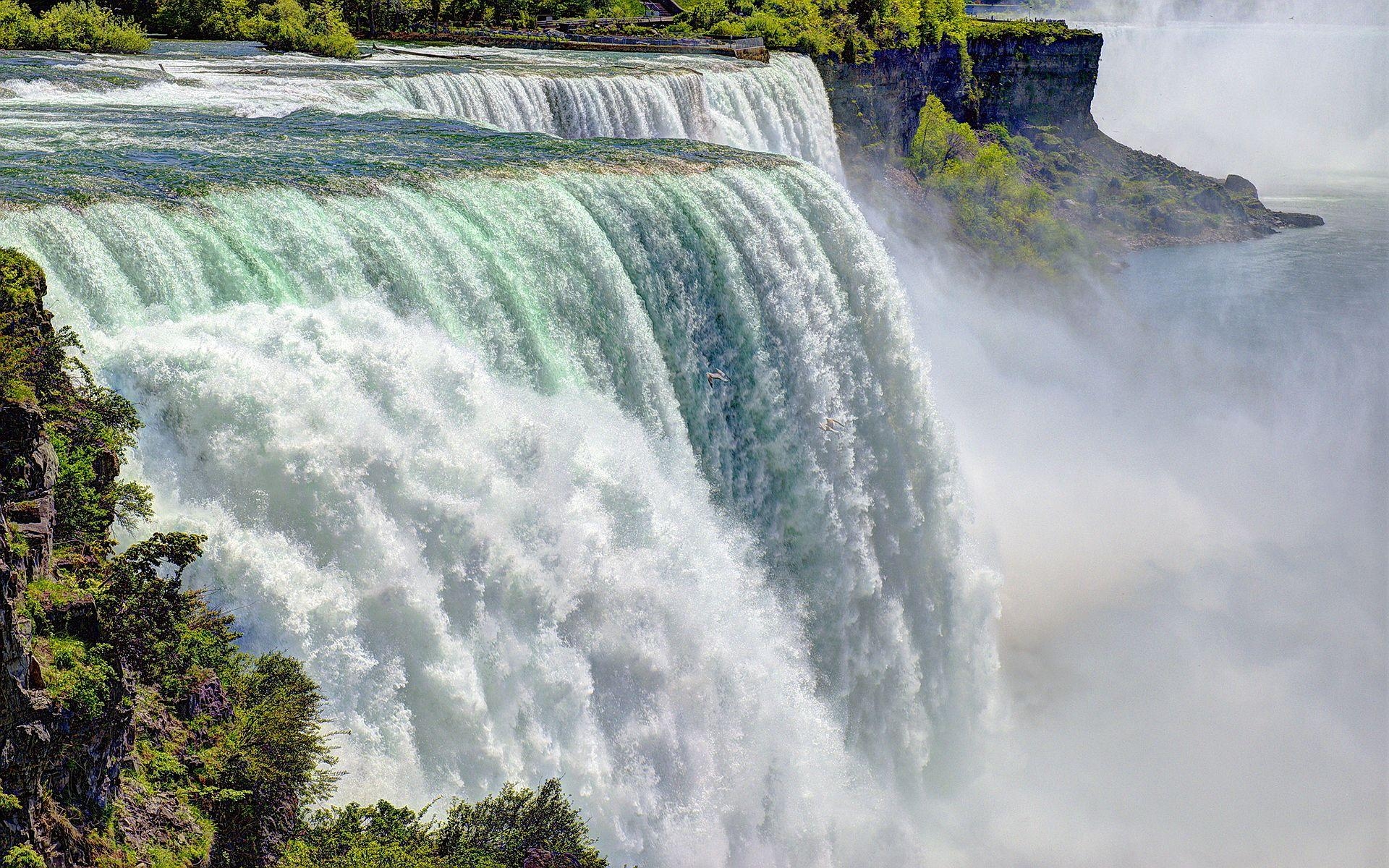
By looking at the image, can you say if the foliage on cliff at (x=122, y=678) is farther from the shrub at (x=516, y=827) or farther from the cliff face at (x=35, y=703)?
the shrub at (x=516, y=827)

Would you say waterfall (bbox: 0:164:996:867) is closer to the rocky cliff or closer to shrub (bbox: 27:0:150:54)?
shrub (bbox: 27:0:150:54)

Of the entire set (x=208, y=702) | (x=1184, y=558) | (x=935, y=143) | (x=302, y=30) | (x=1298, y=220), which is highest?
(x=1298, y=220)

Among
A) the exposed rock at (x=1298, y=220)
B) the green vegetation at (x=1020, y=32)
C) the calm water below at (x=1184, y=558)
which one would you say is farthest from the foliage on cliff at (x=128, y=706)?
the exposed rock at (x=1298, y=220)

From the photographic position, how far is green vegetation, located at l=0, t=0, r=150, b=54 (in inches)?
883

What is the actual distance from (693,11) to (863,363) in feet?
90.0

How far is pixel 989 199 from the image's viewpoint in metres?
37.6

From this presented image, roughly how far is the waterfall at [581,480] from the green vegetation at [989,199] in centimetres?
2201

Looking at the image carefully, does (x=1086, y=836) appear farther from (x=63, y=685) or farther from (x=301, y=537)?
(x=63, y=685)

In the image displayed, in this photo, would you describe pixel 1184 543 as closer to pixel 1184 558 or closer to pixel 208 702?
pixel 1184 558

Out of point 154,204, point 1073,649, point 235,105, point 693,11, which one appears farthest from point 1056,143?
point 154,204

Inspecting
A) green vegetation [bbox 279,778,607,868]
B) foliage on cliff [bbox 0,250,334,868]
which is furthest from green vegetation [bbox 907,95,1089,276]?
foliage on cliff [bbox 0,250,334,868]

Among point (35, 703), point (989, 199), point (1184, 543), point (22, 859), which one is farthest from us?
point (989, 199)

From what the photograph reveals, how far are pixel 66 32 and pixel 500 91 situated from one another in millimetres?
9147

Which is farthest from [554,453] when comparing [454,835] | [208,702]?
[208,702]
